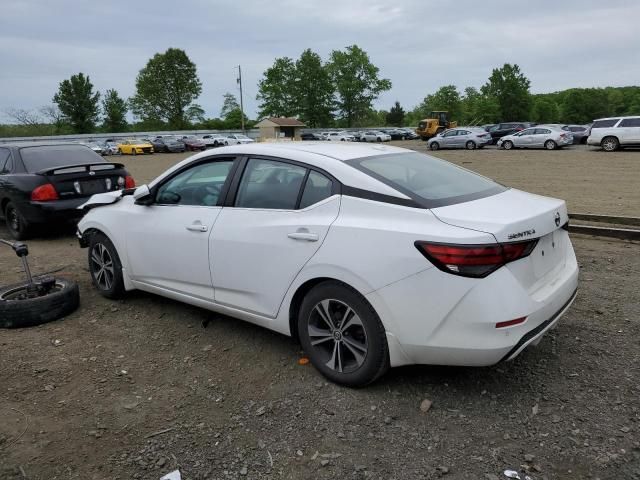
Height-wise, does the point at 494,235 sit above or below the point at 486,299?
above

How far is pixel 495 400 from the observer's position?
10.4ft

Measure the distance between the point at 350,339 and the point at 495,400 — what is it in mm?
965

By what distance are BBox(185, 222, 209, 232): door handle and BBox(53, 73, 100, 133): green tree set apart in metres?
82.4

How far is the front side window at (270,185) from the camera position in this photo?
3582mm

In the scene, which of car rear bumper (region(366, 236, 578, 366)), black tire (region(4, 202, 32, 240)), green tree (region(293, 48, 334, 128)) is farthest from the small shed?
car rear bumper (region(366, 236, 578, 366))

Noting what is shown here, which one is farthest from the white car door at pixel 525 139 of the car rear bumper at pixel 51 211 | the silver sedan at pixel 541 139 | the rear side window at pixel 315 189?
the rear side window at pixel 315 189

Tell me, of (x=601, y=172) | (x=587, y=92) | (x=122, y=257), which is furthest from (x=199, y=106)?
(x=122, y=257)

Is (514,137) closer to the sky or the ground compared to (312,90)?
closer to the ground

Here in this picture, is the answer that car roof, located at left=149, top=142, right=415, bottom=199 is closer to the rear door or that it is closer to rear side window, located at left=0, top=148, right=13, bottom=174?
rear side window, located at left=0, top=148, right=13, bottom=174

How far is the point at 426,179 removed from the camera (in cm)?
360

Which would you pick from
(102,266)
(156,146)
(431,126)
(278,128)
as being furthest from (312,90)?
(102,266)

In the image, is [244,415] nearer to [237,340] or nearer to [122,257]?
[237,340]

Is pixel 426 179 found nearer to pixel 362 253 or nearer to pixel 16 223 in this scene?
pixel 362 253

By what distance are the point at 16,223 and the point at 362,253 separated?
721 centimetres
